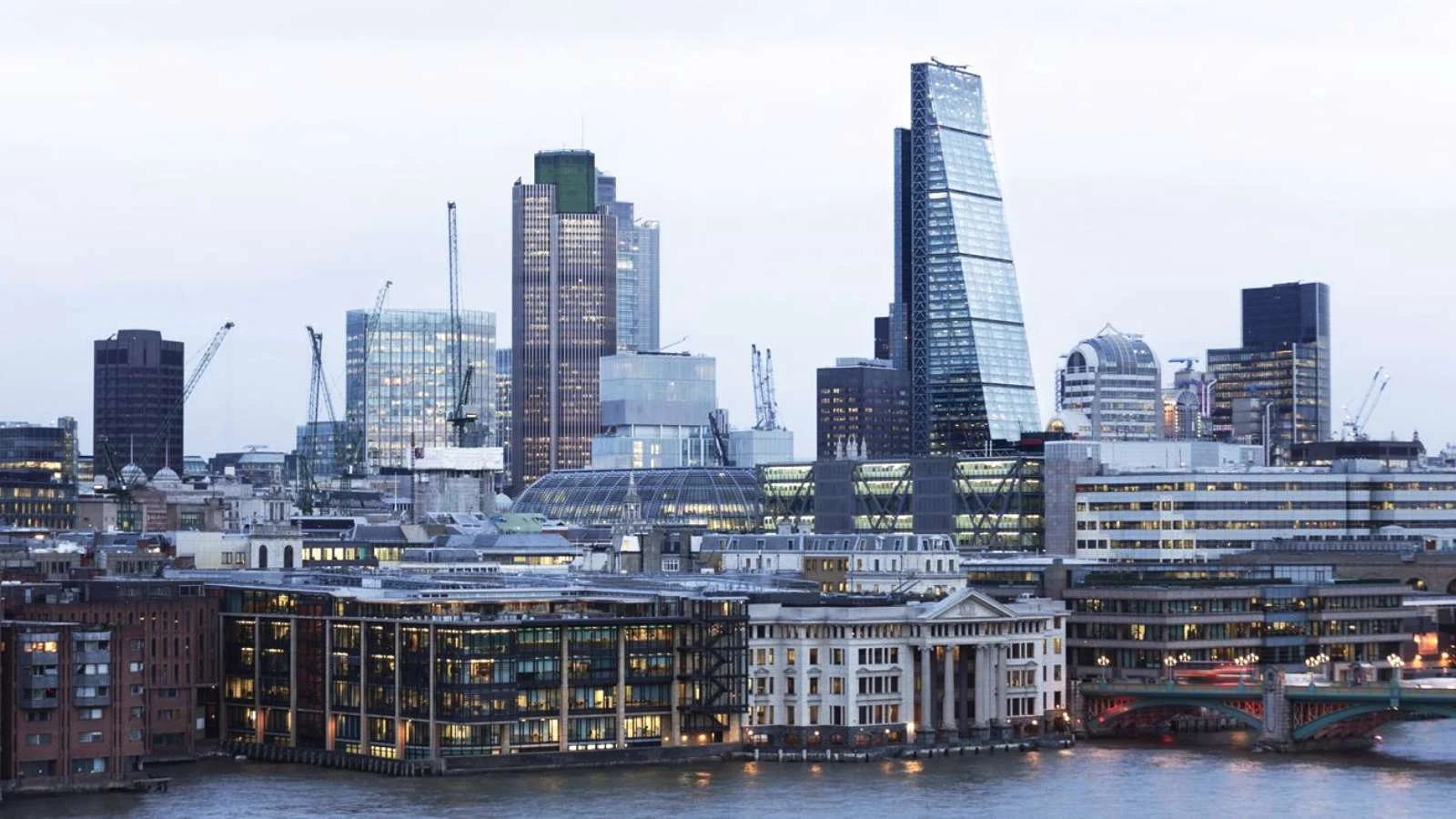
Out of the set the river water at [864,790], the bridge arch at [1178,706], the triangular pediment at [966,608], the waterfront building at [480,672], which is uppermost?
the triangular pediment at [966,608]

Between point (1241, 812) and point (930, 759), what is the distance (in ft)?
98.1

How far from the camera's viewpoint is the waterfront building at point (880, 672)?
175625 millimetres

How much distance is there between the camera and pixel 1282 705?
7018 inches

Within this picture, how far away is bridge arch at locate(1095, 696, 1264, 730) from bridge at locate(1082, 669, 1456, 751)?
6 cm

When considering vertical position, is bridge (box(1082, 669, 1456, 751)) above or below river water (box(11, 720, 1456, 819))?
above

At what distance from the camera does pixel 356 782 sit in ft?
528

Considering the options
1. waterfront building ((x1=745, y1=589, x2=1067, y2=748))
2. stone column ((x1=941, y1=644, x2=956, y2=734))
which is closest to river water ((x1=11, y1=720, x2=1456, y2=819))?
waterfront building ((x1=745, y1=589, x2=1067, y2=748))

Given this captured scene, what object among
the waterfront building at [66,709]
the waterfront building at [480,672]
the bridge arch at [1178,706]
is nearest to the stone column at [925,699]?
the waterfront building at [480,672]

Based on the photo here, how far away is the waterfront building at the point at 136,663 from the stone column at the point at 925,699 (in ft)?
143

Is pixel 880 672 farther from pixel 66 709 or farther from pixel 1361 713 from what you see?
pixel 66 709

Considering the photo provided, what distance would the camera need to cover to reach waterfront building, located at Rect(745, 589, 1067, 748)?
576 ft

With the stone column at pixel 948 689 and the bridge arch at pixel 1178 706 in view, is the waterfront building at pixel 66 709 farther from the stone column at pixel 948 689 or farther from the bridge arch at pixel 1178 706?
the bridge arch at pixel 1178 706

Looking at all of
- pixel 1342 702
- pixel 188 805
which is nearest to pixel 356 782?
pixel 188 805

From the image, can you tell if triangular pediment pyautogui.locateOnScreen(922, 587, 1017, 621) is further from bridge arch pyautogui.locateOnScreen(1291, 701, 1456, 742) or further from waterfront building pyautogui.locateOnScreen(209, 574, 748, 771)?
bridge arch pyautogui.locateOnScreen(1291, 701, 1456, 742)
